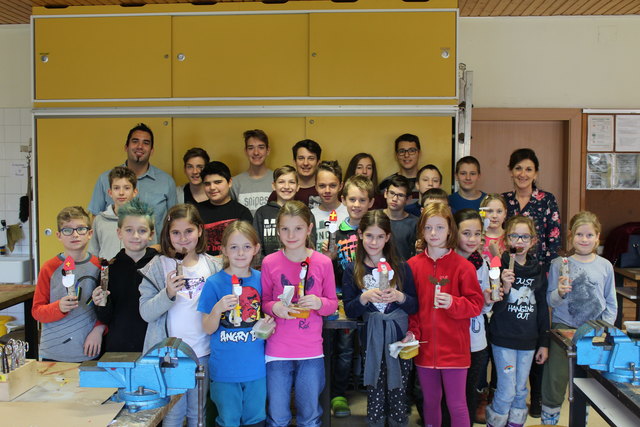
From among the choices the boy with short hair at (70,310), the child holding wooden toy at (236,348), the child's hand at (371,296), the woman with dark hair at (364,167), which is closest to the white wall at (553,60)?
the woman with dark hair at (364,167)

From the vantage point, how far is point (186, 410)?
236 centimetres

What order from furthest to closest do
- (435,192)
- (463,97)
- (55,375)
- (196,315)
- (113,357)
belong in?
(463,97), (435,192), (196,315), (55,375), (113,357)

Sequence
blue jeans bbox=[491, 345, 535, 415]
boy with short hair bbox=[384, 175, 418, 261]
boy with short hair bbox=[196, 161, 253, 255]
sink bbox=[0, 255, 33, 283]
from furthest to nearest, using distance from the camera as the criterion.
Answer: sink bbox=[0, 255, 33, 283] < boy with short hair bbox=[196, 161, 253, 255] < boy with short hair bbox=[384, 175, 418, 261] < blue jeans bbox=[491, 345, 535, 415]

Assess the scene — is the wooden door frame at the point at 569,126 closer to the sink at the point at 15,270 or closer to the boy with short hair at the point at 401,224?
the boy with short hair at the point at 401,224

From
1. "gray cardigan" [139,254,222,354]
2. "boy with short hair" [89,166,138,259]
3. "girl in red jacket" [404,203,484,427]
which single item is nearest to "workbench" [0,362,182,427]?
"gray cardigan" [139,254,222,354]

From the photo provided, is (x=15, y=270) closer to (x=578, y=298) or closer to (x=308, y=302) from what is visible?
(x=308, y=302)

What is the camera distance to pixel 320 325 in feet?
7.90

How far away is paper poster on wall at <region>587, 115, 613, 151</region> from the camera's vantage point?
4.89 m

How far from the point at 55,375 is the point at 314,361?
1.05m

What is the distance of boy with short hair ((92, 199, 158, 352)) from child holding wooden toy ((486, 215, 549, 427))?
5.72 ft

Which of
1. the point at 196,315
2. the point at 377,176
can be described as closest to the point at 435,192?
the point at 377,176

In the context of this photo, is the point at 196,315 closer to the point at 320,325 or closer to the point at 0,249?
the point at 320,325

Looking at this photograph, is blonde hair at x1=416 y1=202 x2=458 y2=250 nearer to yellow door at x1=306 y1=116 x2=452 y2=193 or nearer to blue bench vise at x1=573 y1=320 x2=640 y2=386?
blue bench vise at x1=573 y1=320 x2=640 y2=386

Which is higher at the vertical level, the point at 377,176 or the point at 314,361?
the point at 377,176
